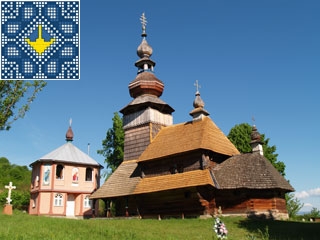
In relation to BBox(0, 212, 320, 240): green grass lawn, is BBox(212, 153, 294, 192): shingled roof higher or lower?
higher

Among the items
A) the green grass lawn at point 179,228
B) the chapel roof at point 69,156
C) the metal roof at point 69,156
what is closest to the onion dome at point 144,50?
the chapel roof at point 69,156

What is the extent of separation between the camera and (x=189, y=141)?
25.9 meters

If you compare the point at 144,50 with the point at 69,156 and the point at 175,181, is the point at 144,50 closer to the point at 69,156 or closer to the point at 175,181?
the point at 69,156

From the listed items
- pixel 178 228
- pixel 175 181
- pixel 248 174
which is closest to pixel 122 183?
pixel 175 181

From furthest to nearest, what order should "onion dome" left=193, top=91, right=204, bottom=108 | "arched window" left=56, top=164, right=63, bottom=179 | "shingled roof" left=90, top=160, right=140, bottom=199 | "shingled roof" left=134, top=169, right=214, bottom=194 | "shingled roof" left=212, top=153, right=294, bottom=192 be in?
"arched window" left=56, top=164, right=63, bottom=179 < "onion dome" left=193, top=91, right=204, bottom=108 < "shingled roof" left=90, top=160, right=140, bottom=199 < "shingled roof" left=134, top=169, right=214, bottom=194 < "shingled roof" left=212, top=153, right=294, bottom=192

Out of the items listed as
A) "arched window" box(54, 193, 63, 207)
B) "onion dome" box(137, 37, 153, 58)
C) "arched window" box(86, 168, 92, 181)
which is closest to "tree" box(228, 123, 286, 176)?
"onion dome" box(137, 37, 153, 58)

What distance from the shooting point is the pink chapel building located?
33.7 meters

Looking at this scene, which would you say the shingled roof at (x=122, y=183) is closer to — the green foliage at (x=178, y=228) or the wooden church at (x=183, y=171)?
the wooden church at (x=183, y=171)

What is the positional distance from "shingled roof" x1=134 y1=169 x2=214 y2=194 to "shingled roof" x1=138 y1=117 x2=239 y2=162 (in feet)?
5.40

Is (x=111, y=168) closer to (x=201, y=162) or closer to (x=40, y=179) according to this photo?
(x=40, y=179)

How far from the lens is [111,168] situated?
42.0 meters

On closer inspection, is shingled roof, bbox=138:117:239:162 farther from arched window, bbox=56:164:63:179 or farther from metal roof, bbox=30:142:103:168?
arched window, bbox=56:164:63:179

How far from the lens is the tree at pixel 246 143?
36.5 m
